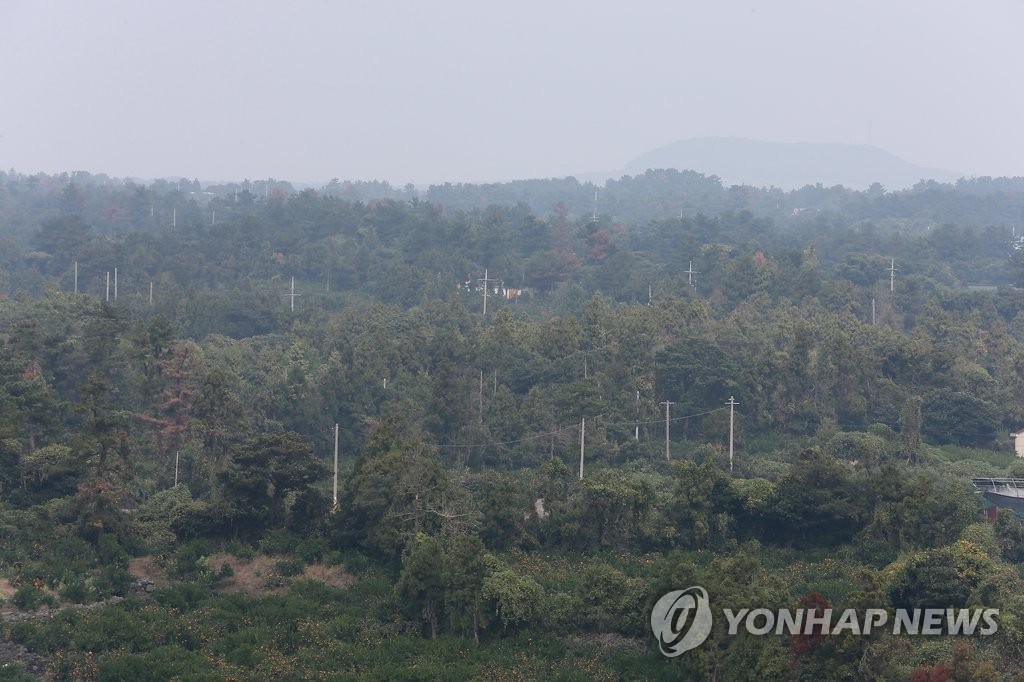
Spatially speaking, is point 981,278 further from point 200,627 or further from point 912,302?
point 200,627

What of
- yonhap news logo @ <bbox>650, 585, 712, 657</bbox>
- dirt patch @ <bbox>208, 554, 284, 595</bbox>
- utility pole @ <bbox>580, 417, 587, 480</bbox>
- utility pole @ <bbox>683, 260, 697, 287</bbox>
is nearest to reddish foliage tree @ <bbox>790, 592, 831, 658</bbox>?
yonhap news logo @ <bbox>650, 585, 712, 657</bbox>

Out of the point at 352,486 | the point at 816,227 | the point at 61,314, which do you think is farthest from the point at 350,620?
A: the point at 816,227

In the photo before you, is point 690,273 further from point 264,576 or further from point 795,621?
point 795,621

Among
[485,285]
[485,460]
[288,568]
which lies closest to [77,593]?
[288,568]

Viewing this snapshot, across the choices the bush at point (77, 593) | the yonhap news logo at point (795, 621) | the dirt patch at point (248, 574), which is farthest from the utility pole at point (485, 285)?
the yonhap news logo at point (795, 621)

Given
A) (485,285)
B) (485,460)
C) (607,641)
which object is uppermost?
(485,285)

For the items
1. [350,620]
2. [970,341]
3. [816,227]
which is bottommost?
[350,620]
